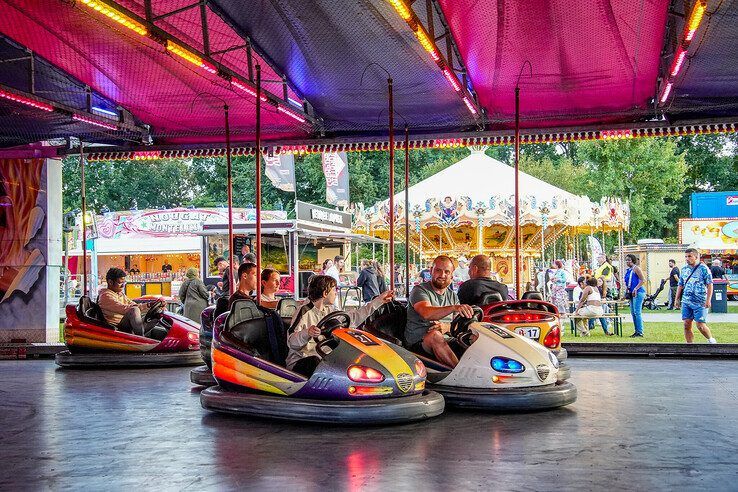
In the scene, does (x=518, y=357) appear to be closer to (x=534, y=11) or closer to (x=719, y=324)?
(x=534, y=11)

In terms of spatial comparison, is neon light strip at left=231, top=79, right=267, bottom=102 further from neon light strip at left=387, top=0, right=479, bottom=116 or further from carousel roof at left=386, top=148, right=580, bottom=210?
carousel roof at left=386, top=148, right=580, bottom=210

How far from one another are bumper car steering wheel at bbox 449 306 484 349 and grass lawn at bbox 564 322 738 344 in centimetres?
555

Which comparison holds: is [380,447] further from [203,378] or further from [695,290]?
[695,290]

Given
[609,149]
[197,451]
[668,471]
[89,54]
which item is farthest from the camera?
[609,149]

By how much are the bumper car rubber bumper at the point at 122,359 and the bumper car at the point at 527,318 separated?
3.78 metres

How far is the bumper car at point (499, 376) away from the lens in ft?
18.6

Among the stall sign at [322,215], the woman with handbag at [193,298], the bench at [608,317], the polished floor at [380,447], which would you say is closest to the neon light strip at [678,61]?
the polished floor at [380,447]

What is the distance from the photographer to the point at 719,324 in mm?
15430

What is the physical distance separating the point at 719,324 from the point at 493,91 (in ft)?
27.9

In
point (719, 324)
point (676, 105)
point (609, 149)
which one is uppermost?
point (609, 149)

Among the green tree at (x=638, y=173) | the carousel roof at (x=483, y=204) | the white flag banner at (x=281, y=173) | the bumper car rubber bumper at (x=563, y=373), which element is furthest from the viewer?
the green tree at (x=638, y=173)

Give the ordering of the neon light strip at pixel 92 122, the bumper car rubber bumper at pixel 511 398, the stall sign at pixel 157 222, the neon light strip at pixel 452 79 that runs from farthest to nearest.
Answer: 1. the stall sign at pixel 157 222
2. the neon light strip at pixel 92 122
3. the neon light strip at pixel 452 79
4. the bumper car rubber bumper at pixel 511 398

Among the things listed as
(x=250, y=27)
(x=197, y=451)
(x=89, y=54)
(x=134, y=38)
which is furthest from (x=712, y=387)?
(x=89, y=54)

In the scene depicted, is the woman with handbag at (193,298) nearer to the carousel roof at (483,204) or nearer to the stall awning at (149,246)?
the carousel roof at (483,204)
